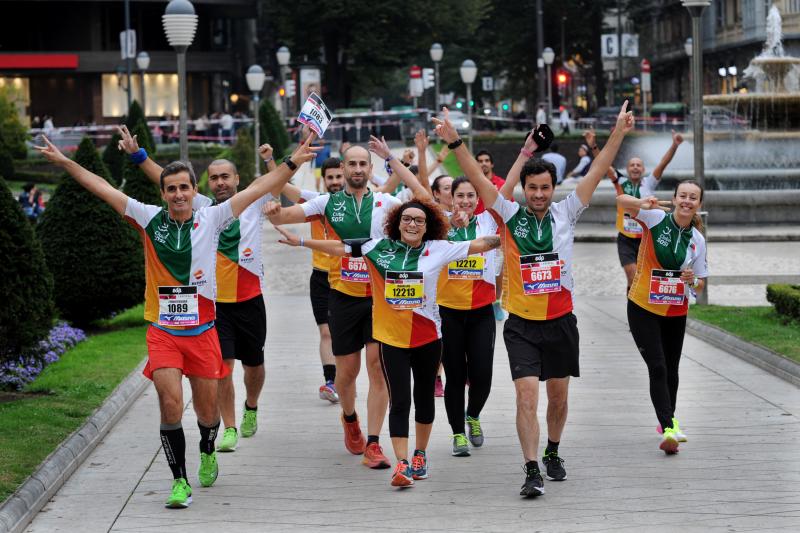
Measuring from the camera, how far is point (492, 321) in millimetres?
9758

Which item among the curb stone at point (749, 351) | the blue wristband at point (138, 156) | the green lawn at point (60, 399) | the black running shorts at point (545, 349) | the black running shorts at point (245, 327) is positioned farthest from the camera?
the curb stone at point (749, 351)

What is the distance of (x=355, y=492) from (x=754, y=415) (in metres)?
→ 3.68

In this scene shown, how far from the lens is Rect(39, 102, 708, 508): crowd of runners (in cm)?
830

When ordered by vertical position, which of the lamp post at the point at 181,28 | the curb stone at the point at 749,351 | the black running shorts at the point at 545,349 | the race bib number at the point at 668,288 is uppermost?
the lamp post at the point at 181,28

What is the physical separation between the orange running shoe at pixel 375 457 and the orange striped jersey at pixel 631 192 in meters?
7.01

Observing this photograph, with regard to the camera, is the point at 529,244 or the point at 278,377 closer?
the point at 529,244

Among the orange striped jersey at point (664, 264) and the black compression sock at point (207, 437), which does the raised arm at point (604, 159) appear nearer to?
the orange striped jersey at point (664, 264)

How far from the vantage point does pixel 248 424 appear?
34.2 feet

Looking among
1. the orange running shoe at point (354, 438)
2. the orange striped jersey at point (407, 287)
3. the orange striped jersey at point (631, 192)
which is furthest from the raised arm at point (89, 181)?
the orange striped jersey at point (631, 192)

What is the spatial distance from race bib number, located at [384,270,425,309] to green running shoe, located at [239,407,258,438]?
2244 mm

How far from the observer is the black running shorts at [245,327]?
10.1 meters

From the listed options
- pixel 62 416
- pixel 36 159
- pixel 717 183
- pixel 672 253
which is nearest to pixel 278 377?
pixel 62 416

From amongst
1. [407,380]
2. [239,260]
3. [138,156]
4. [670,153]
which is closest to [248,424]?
[239,260]

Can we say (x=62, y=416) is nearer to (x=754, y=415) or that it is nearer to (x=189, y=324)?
(x=189, y=324)
